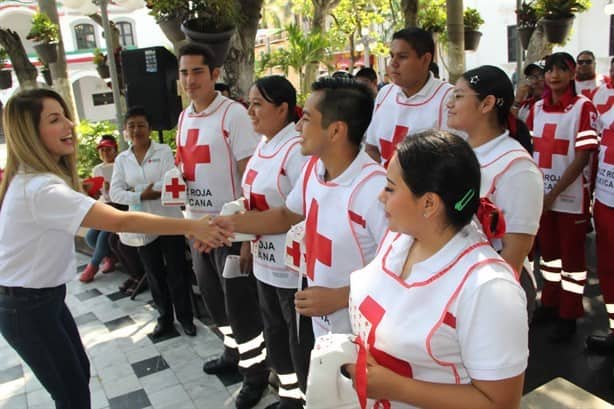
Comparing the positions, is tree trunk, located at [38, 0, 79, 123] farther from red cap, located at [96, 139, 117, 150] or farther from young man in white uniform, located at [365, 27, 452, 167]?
young man in white uniform, located at [365, 27, 452, 167]

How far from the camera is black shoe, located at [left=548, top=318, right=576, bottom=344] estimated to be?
11.4 feet

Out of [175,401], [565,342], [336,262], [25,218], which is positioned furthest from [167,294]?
[565,342]

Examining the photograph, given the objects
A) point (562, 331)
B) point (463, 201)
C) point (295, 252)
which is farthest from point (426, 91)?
point (463, 201)

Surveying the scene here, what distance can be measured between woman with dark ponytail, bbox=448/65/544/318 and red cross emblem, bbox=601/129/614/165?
1.19 meters

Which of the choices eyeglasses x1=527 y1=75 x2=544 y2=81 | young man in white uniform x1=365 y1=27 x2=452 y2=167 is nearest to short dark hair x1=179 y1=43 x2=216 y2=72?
young man in white uniform x1=365 y1=27 x2=452 y2=167

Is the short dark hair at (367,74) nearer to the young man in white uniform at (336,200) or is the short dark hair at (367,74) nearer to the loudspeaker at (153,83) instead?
the loudspeaker at (153,83)

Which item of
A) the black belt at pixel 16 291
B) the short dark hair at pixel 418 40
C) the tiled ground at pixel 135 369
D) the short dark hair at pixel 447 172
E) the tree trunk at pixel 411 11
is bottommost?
the tiled ground at pixel 135 369

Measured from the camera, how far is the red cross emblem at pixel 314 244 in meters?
1.91

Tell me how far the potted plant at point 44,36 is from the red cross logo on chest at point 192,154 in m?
6.50

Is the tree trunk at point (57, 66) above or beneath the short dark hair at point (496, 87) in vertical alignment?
above

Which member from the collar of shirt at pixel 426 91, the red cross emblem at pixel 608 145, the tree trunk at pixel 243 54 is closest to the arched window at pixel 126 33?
the tree trunk at pixel 243 54

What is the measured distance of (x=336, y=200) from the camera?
1892mm

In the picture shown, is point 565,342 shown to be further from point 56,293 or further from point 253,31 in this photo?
point 253,31

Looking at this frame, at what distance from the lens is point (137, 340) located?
3.93 meters
